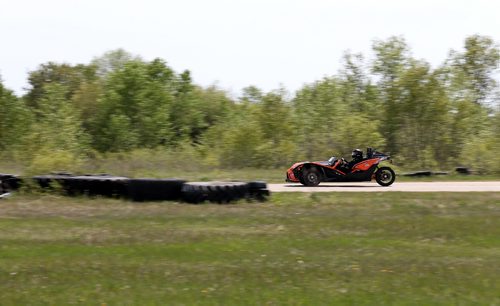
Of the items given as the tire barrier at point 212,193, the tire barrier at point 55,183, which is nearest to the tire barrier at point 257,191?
the tire barrier at point 212,193

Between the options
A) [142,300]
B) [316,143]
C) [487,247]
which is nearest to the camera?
[142,300]

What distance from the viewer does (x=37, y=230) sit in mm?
11117

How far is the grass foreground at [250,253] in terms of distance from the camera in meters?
6.71

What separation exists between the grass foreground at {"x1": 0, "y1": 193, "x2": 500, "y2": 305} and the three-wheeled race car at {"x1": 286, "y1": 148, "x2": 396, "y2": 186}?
17.8ft

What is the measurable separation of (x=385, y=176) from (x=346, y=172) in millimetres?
1404

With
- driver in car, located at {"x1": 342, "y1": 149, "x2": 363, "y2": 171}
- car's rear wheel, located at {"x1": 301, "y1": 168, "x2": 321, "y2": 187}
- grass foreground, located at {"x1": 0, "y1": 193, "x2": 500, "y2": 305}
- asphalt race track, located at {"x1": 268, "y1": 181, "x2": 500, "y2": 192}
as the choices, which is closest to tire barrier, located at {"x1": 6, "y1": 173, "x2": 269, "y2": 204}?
grass foreground, located at {"x1": 0, "y1": 193, "x2": 500, "y2": 305}

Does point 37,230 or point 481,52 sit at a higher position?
point 481,52

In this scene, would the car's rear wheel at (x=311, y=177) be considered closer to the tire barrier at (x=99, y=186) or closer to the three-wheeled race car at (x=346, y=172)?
the three-wheeled race car at (x=346, y=172)

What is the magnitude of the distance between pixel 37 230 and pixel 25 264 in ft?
10.1

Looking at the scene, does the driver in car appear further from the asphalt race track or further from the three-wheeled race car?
the asphalt race track

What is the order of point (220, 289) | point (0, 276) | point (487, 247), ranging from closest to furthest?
point (220, 289), point (0, 276), point (487, 247)

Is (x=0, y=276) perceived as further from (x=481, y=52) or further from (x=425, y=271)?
(x=481, y=52)

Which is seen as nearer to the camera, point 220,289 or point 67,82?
point 220,289

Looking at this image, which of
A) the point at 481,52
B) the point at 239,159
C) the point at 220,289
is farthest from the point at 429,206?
the point at 481,52
